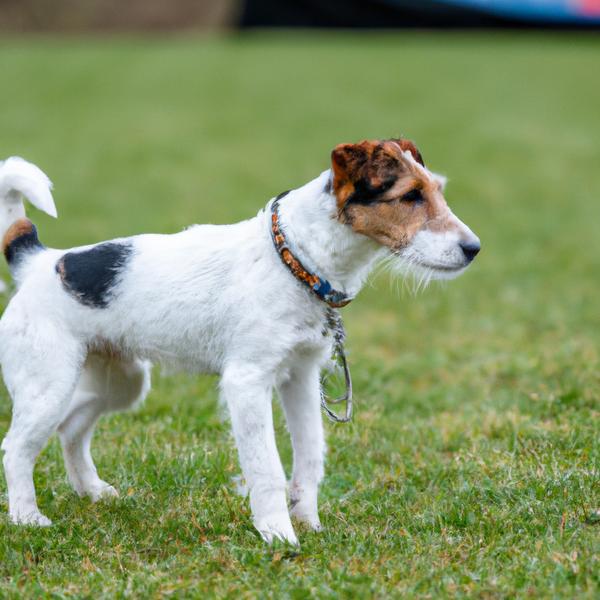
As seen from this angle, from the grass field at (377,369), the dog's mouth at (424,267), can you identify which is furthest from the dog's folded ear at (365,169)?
the grass field at (377,369)

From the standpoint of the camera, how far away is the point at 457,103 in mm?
17516

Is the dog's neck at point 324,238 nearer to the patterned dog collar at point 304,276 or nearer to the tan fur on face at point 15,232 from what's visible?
the patterned dog collar at point 304,276

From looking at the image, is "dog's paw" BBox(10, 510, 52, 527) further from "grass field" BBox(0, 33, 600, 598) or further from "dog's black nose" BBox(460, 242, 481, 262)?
"dog's black nose" BBox(460, 242, 481, 262)

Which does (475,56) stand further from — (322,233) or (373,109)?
(322,233)

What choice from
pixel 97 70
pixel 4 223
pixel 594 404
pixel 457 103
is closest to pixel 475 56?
pixel 457 103

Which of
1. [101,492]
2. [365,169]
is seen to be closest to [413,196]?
[365,169]

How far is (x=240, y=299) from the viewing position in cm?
404

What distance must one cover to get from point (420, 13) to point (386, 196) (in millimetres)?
23136

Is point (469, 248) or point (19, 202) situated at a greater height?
point (469, 248)

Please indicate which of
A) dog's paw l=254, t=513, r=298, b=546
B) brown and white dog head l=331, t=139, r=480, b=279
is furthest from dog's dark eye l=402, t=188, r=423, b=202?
dog's paw l=254, t=513, r=298, b=546

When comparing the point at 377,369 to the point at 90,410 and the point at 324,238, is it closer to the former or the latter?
the point at 90,410

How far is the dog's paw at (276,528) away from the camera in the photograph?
3.95 meters

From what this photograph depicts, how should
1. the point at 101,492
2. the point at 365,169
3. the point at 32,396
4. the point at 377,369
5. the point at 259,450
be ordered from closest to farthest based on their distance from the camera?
the point at 365,169 → the point at 259,450 → the point at 32,396 → the point at 101,492 → the point at 377,369

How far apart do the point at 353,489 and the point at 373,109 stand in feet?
42.2
